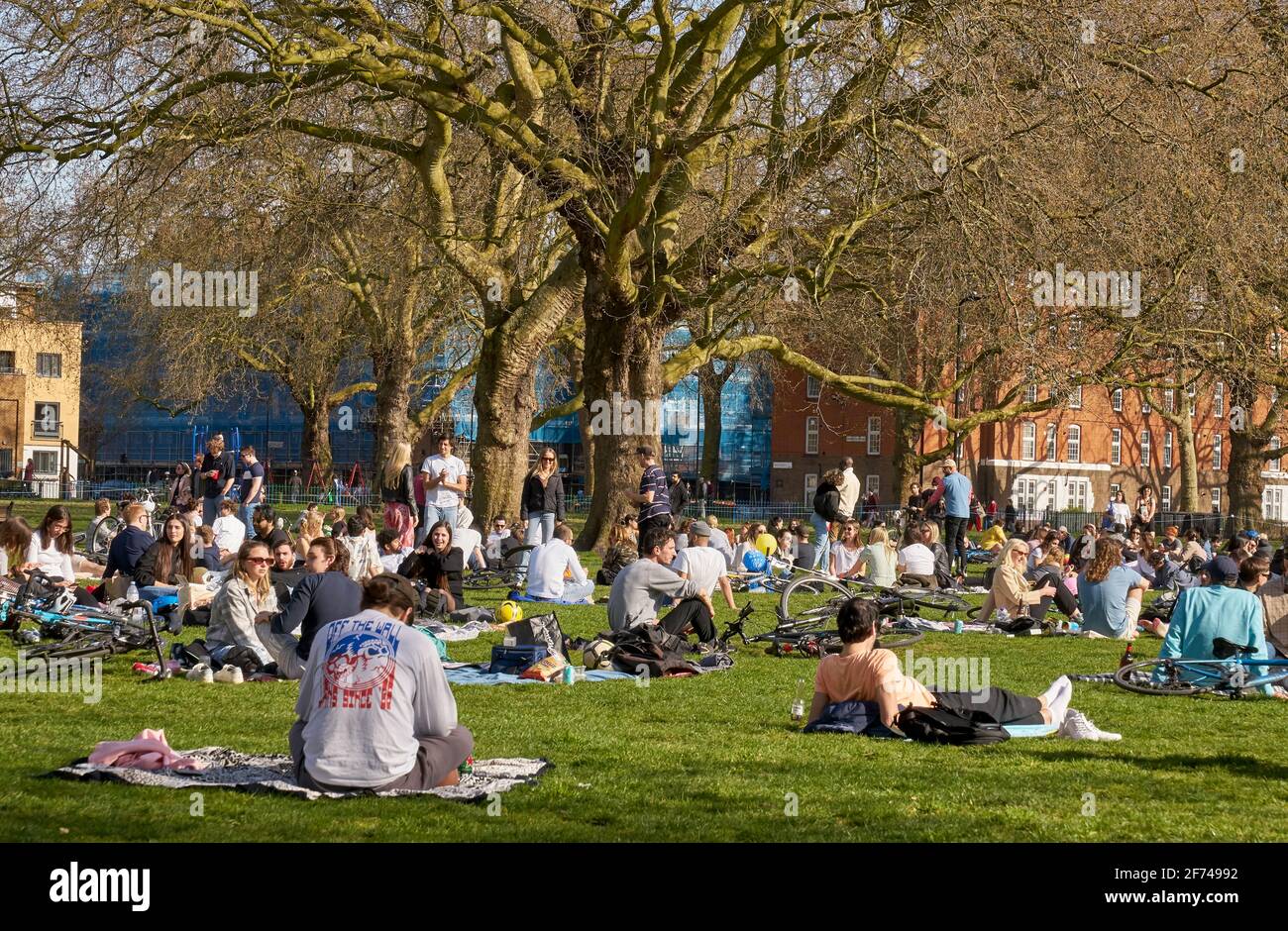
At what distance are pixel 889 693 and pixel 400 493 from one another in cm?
1462

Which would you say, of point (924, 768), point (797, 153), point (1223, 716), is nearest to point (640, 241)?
point (797, 153)

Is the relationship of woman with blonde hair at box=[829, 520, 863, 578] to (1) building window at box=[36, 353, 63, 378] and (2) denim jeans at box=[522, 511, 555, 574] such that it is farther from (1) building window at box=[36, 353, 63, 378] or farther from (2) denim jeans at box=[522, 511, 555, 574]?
(1) building window at box=[36, 353, 63, 378]

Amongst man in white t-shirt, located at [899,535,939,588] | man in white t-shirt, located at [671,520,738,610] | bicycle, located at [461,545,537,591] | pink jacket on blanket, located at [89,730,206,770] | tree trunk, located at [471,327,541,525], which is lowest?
pink jacket on blanket, located at [89,730,206,770]

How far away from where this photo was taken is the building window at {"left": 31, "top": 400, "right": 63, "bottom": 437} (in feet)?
267

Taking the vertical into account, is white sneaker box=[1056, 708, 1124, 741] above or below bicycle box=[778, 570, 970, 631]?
below

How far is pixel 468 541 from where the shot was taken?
22.9m

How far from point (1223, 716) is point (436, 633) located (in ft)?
25.6

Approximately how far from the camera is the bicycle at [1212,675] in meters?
13.0

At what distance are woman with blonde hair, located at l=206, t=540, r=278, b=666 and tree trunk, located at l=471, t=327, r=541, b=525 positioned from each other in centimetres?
1503

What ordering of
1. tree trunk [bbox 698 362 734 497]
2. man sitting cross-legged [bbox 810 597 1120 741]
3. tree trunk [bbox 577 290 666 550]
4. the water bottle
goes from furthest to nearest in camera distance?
tree trunk [bbox 698 362 734 497]
tree trunk [bbox 577 290 666 550]
the water bottle
man sitting cross-legged [bbox 810 597 1120 741]

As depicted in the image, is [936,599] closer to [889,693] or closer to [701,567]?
[701,567]

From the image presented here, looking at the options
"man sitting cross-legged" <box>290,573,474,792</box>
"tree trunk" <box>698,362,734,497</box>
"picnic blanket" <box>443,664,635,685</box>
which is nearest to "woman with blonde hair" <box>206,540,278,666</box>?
"picnic blanket" <box>443,664,635,685</box>
